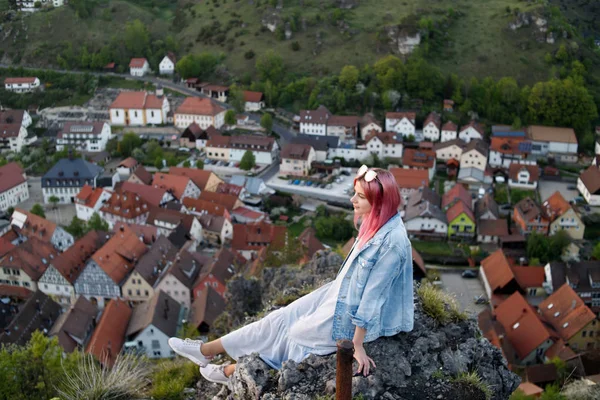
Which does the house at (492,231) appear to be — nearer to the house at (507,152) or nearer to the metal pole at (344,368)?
the house at (507,152)

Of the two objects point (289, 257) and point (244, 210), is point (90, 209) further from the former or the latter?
point (289, 257)

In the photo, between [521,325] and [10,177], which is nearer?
[521,325]

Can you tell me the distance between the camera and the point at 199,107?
50.8 meters

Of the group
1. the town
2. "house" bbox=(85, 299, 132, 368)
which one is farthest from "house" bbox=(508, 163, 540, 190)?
"house" bbox=(85, 299, 132, 368)

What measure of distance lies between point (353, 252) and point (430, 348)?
1.52 m

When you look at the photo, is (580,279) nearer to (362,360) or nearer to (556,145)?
(556,145)

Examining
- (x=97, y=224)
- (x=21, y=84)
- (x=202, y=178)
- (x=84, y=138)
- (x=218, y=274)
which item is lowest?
(x=84, y=138)

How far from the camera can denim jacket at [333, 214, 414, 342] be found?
18.8 ft

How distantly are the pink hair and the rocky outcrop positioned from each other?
1281 millimetres

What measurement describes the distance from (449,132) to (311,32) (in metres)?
21.0

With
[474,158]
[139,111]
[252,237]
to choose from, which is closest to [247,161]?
[252,237]

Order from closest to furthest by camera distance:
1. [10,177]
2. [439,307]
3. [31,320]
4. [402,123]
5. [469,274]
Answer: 1. [439,307]
2. [31,320]
3. [469,274]
4. [10,177]
5. [402,123]

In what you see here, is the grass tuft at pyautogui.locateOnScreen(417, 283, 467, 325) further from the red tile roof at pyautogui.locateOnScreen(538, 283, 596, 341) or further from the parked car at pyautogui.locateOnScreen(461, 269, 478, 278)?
the parked car at pyautogui.locateOnScreen(461, 269, 478, 278)

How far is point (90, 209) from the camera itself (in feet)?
115
